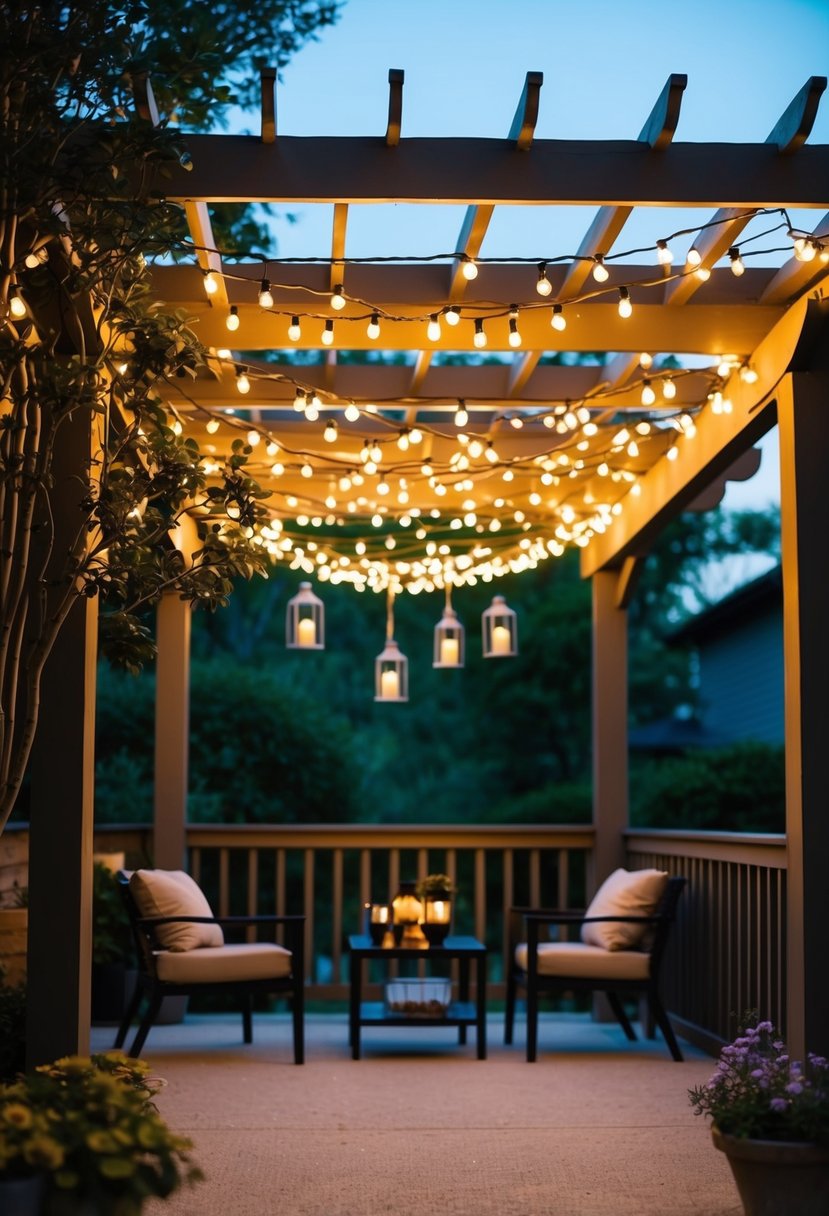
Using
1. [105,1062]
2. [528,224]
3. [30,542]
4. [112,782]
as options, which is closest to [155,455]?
[30,542]

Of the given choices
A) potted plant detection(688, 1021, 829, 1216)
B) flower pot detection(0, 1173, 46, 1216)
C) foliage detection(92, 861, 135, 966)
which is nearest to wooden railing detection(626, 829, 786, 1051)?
potted plant detection(688, 1021, 829, 1216)

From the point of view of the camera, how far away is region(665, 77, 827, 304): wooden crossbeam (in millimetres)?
3795

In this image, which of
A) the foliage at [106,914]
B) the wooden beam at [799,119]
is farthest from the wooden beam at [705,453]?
the foliage at [106,914]

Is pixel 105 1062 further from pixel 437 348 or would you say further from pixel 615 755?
pixel 615 755

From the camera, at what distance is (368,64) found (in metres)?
9.50

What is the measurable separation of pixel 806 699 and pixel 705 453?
1546 millimetres

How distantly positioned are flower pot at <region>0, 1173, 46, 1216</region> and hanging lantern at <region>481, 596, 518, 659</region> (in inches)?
186

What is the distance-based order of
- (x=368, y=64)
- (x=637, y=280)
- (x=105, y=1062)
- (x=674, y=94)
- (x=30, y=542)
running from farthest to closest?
(x=368, y=64) < (x=637, y=280) < (x=30, y=542) < (x=674, y=94) < (x=105, y=1062)

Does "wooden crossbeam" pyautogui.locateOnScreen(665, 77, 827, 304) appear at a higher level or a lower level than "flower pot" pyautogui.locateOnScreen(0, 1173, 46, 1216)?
higher

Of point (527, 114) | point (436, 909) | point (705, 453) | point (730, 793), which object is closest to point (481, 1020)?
point (436, 909)

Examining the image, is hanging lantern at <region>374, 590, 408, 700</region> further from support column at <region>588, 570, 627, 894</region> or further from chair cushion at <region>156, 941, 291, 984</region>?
chair cushion at <region>156, 941, 291, 984</region>

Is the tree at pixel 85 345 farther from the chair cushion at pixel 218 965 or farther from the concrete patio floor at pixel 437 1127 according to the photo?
the chair cushion at pixel 218 965

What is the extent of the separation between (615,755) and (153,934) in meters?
3.00

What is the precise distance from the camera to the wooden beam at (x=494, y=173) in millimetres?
3939
